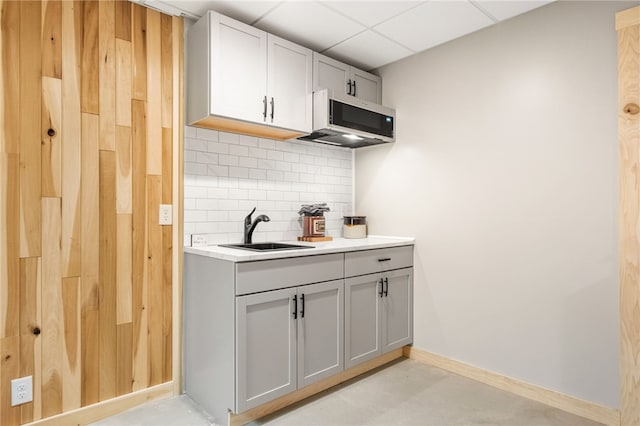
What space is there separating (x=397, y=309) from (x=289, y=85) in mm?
1886

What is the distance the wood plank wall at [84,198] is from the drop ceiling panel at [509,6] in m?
1.99

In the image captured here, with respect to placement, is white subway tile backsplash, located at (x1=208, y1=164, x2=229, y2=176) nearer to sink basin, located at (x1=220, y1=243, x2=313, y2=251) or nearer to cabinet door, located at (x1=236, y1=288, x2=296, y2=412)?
sink basin, located at (x1=220, y1=243, x2=313, y2=251)

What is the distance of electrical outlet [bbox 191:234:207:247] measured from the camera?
2.52 metres

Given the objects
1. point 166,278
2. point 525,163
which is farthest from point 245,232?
point 525,163

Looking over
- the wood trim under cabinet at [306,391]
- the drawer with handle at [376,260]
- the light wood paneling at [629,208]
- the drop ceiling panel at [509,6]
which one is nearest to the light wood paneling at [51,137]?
the wood trim under cabinet at [306,391]

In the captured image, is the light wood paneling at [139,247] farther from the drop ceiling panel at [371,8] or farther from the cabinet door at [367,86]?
the cabinet door at [367,86]

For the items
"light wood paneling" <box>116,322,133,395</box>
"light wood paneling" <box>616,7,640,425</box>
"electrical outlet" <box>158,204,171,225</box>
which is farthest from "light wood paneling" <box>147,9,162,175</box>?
"light wood paneling" <box>616,7,640,425</box>

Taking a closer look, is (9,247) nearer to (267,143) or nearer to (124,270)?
(124,270)

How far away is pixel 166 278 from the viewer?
243cm

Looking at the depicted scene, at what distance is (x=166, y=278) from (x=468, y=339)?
7.10 feet

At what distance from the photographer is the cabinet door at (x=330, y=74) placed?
2875mm

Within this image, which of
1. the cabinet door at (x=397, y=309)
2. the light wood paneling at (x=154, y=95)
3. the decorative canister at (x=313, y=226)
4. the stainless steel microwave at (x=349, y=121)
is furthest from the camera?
the decorative canister at (x=313, y=226)

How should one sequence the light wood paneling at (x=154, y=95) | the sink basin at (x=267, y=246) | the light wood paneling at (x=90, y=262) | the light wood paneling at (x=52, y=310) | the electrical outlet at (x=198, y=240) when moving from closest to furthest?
the light wood paneling at (x=52, y=310) → the light wood paneling at (x=90, y=262) → the light wood paneling at (x=154, y=95) → the electrical outlet at (x=198, y=240) → the sink basin at (x=267, y=246)

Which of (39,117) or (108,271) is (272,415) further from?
(39,117)
